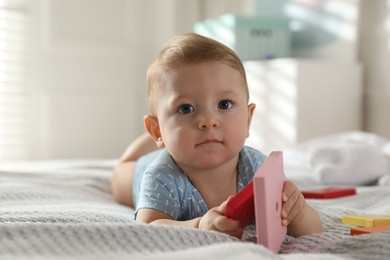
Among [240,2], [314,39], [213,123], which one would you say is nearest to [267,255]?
[213,123]

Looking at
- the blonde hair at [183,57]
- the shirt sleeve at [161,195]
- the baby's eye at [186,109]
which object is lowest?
the shirt sleeve at [161,195]

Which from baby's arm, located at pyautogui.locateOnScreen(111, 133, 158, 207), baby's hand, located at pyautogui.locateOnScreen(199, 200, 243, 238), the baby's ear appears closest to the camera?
baby's hand, located at pyautogui.locateOnScreen(199, 200, 243, 238)

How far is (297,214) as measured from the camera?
85 cm

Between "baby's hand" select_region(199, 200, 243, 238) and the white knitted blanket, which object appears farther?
"baby's hand" select_region(199, 200, 243, 238)

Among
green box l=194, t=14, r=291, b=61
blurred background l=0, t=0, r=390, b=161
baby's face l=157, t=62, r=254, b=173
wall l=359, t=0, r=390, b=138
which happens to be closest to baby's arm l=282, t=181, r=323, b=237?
baby's face l=157, t=62, r=254, b=173

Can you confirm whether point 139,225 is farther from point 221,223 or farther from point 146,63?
point 146,63

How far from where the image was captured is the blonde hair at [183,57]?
0.94 m

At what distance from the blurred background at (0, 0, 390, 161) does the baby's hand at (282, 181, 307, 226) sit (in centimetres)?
→ 172

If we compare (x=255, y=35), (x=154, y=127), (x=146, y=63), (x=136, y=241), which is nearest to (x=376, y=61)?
(x=255, y=35)

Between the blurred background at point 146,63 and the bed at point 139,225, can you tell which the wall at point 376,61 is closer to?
the blurred background at point 146,63

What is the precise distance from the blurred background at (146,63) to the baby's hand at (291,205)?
67.7 inches

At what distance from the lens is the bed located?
0.63m

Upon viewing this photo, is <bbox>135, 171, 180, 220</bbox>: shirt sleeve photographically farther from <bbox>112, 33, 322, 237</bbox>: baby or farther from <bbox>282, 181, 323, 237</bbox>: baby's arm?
<bbox>282, 181, 323, 237</bbox>: baby's arm

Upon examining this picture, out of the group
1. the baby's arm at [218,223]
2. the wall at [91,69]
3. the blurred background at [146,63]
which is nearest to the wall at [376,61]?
the blurred background at [146,63]
